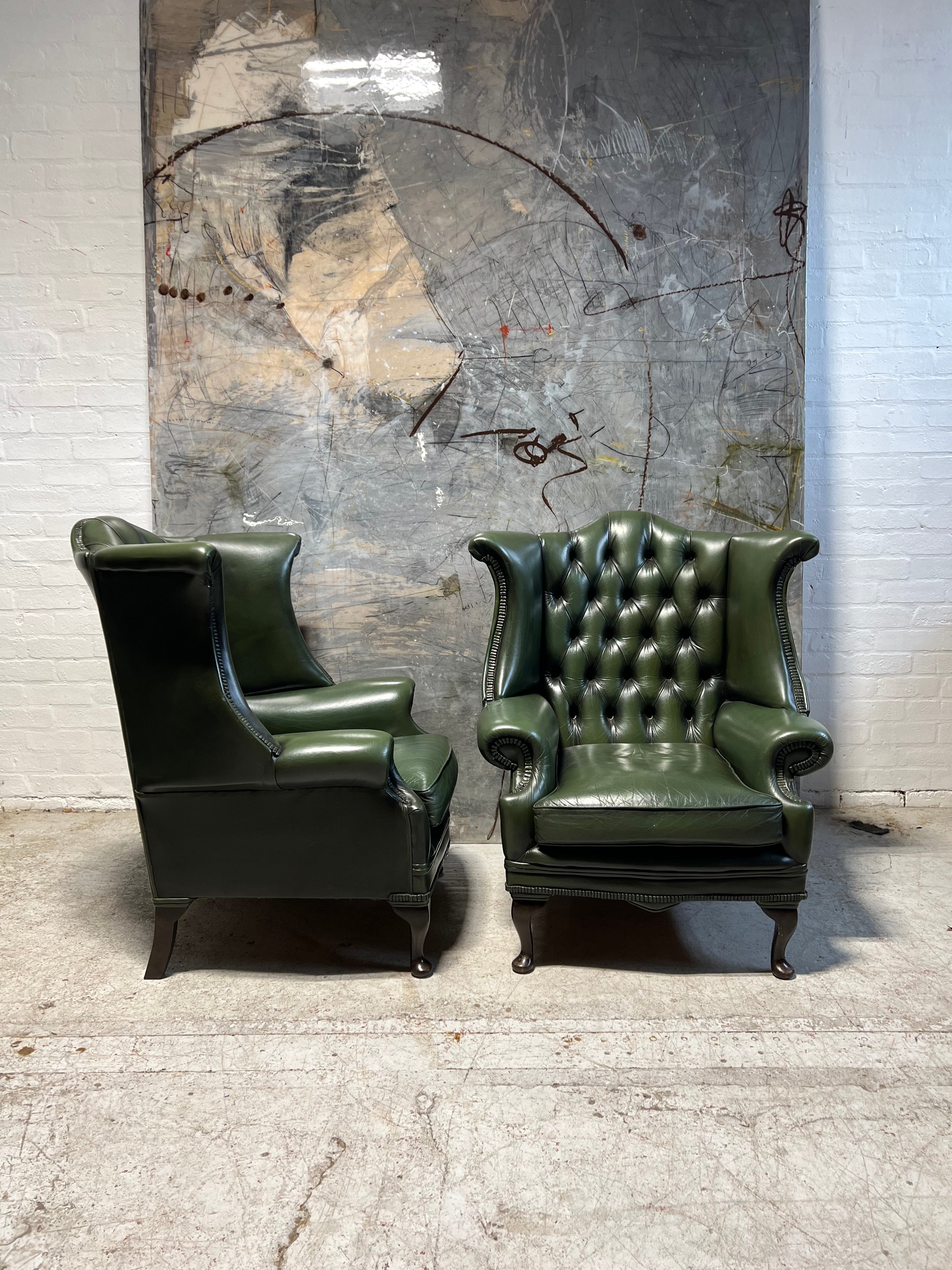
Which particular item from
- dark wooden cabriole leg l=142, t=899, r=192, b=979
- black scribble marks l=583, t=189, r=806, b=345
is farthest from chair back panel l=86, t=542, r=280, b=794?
black scribble marks l=583, t=189, r=806, b=345

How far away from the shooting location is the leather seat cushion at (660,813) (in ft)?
6.36

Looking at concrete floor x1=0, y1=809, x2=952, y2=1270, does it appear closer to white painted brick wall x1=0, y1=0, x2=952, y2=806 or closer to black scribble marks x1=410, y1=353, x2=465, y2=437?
white painted brick wall x1=0, y1=0, x2=952, y2=806

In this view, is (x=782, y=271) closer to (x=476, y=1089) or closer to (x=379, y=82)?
(x=379, y=82)

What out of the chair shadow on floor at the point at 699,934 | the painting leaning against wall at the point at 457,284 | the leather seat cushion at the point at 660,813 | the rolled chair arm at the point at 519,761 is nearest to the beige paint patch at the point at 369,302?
the painting leaning against wall at the point at 457,284

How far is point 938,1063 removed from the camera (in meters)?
1.67

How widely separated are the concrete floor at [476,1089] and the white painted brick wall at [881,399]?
2.79ft

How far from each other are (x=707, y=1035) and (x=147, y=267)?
2.89 metres

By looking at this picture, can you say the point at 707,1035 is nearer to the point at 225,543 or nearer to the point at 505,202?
the point at 225,543

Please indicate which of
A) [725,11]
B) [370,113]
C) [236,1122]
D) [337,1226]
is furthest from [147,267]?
[337,1226]

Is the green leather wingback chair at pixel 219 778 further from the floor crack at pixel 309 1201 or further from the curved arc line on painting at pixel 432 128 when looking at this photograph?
the curved arc line on painting at pixel 432 128

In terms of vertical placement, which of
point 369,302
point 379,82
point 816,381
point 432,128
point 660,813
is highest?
point 379,82

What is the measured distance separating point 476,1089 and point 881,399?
8.83ft

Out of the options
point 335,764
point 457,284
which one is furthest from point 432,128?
point 335,764

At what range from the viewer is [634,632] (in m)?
2.58
